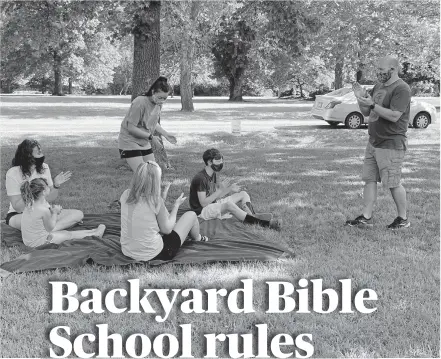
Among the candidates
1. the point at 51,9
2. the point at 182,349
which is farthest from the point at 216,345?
the point at 51,9

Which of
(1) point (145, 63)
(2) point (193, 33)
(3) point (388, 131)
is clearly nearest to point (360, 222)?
(3) point (388, 131)

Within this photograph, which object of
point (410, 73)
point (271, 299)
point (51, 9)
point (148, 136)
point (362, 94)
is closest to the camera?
point (271, 299)

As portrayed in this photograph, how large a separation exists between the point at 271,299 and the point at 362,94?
121 inches

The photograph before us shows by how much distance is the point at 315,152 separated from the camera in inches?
548

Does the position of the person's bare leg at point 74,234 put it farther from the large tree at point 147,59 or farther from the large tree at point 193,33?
the large tree at point 193,33

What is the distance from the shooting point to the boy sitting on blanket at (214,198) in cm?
688

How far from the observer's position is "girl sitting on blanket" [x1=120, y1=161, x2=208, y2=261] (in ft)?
16.7

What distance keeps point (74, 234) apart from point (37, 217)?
59 cm

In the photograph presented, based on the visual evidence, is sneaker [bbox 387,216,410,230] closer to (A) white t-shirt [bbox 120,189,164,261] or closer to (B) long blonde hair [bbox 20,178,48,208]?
(A) white t-shirt [bbox 120,189,164,261]

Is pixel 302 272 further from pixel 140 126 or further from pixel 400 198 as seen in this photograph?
pixel 140 126

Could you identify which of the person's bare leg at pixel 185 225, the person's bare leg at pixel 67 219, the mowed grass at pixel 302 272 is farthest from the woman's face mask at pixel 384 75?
the person's bare leg at pixel 67 219

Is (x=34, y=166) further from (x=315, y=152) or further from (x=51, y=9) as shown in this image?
(x=315, y=152)

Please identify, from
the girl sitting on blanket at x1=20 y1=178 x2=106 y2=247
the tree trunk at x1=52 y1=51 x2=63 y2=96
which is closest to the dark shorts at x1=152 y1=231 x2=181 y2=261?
the girl sitting on blanket at x1=20 y1=178 x2=106 y2=247

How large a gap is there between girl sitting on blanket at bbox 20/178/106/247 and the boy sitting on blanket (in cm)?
189
